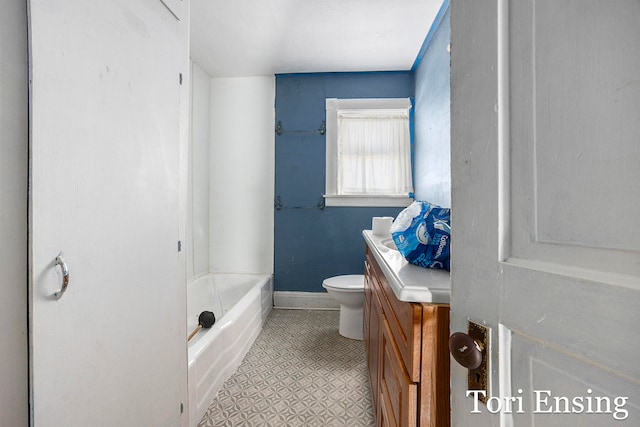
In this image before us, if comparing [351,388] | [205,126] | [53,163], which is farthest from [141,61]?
[205,126]

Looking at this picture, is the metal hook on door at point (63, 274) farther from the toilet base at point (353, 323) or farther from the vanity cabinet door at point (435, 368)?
the toilet base at point (353, 323)

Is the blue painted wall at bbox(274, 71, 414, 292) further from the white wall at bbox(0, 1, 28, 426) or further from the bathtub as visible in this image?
the white wall at bbox(0, 1, 28, 426)

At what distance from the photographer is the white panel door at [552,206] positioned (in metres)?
0.32

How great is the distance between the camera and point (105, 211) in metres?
0.95

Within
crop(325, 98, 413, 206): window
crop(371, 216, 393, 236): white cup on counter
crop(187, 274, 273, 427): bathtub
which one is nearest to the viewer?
crop(187, 274, 273, 427): bathtub

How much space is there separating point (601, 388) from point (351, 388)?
1.78 meters

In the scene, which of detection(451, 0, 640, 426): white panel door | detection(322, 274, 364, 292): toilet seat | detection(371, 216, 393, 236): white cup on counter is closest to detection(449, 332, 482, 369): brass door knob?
detection(451, 0, 640, 426): white panel door

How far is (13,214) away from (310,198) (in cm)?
258

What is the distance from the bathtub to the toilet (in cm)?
67

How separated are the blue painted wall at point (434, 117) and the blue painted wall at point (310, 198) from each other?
51 cm

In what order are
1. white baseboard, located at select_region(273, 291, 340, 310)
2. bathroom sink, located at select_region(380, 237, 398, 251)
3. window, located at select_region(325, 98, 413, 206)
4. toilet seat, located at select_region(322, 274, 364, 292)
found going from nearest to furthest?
bathroom sink, located at select_region(380, 237, 398, 251), toilet seat, located at select_region(322, 274, 364, 292), window, located at select_region(325, 98, 413, 206), white baseboard, located at select_region(273, 291, 340, 310)

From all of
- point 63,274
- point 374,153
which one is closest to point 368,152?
point 374,153

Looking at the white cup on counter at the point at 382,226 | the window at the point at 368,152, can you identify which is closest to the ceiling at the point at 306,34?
the window at the point at 368,152

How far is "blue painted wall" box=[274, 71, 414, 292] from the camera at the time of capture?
318 cm
